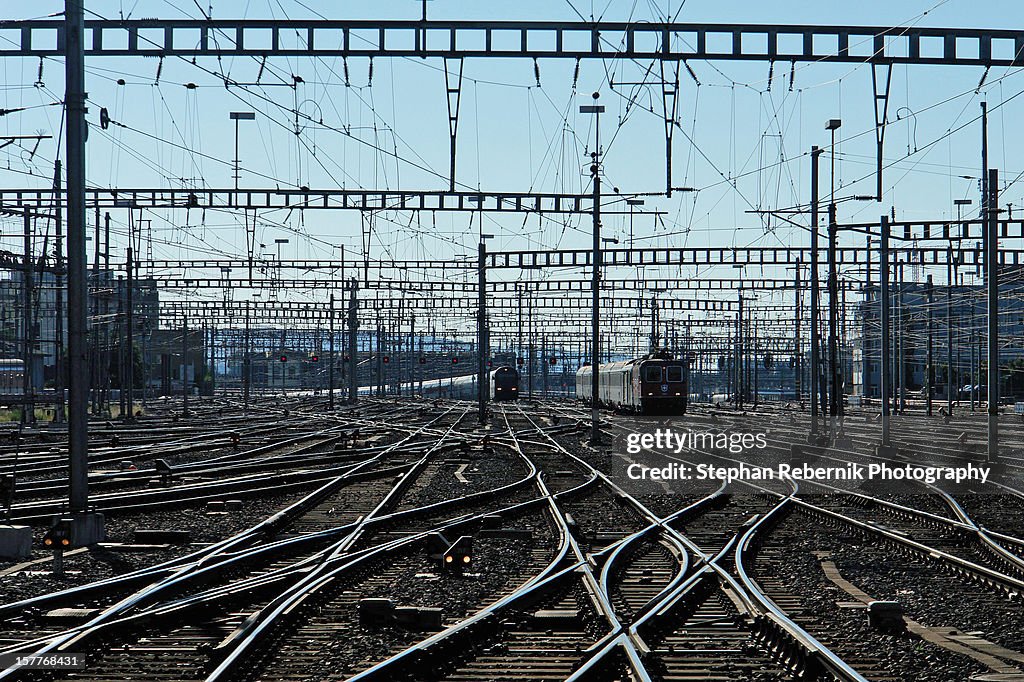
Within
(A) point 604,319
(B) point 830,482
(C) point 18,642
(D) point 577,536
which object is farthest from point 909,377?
(C) point 18,642

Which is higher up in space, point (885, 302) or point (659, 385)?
point (885, 302)

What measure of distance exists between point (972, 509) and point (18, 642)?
1315cm

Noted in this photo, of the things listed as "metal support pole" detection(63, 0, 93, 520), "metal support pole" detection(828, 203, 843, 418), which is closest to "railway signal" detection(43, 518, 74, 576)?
"metal support pole" detection(63, 0, 93, 520)

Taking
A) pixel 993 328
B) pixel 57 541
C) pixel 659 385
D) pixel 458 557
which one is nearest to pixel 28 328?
pixel 659 385

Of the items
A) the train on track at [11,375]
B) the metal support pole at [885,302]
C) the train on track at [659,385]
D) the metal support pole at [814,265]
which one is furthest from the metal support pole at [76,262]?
the train on track at [11,375]

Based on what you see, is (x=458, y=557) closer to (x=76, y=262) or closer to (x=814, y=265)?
(x=76, y=262)

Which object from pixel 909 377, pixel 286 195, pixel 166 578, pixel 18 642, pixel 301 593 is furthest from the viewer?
pixel 909 377

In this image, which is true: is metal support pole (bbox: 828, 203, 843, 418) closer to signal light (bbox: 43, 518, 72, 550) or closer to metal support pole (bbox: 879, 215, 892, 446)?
metal support pole (bbox: 879, 215, 892, 446)

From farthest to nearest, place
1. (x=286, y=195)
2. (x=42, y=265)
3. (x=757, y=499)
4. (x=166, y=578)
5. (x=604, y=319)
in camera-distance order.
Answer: (x=604, y=319) → (x=42, y=265) → (x=286, y=195) → (x=757, y=499) → (x=166, y=578)

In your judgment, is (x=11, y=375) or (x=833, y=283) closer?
(x=833, y=283)

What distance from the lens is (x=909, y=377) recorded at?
10744cm

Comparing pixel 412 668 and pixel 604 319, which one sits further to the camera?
pixel 604 319

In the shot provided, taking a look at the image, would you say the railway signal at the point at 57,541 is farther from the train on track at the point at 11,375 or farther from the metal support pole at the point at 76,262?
the train on track at the point at 11,375

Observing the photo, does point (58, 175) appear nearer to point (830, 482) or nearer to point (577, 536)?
point (830, 482)
